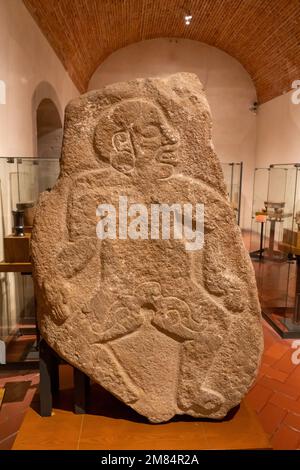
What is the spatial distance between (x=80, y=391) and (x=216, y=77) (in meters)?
7.40

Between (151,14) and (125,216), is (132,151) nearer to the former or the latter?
(125,216)

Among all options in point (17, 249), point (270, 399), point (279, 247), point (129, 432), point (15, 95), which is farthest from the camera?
point (279, 247)

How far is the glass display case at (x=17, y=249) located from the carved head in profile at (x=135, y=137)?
1.58 meters

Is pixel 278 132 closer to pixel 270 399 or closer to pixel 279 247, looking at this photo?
pixel 279 247

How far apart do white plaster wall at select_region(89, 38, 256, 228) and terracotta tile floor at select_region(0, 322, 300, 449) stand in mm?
4037

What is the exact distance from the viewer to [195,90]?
6.67 feet

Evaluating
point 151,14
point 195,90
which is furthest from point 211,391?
point 151,14

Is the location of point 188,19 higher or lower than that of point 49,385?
higher

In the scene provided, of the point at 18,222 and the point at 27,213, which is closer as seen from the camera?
the point at 18,222

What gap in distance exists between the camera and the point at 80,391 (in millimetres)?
2227

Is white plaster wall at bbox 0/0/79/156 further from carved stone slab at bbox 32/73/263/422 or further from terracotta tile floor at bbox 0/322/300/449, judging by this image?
terracotta tile floor at bbox 0/322/300/449

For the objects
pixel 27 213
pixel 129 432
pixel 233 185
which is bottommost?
pixel 129 432

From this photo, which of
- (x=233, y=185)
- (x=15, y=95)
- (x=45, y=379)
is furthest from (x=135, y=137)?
(x=233, y=185)

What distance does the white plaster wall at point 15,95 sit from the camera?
3338 millimetres
